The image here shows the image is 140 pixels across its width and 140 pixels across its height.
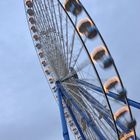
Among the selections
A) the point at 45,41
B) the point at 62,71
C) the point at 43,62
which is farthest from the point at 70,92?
the point at 43,62

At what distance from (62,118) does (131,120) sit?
6.05 meters

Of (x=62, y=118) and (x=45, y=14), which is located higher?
(x=45, y=14)

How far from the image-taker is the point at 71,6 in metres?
18.8

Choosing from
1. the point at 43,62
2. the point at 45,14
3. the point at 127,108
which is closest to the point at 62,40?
the point at 45,14

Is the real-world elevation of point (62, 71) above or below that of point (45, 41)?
below

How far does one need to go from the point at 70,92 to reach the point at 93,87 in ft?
6.68

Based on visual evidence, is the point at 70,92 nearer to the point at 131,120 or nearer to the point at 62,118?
the point at 62,118

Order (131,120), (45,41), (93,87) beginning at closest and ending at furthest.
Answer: (131,120) → (93,87) → (45,41)

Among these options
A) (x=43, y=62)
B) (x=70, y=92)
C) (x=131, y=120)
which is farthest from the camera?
(x=43, y=62)

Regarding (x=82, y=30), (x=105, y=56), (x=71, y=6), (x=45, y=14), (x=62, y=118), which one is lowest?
(x=62, y=118)

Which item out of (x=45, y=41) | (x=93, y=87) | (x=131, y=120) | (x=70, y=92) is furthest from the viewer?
(x=45, y=41)

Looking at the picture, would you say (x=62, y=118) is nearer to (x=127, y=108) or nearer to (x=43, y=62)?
(x=127, y=108)

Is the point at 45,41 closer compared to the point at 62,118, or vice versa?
the point at 62,118

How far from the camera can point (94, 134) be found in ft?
74.0
